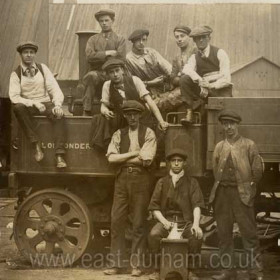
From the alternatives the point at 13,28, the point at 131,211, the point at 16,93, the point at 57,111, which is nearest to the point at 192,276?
the point at 131,211

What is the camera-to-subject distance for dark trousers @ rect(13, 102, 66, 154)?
8.27m

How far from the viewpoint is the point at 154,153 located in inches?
319

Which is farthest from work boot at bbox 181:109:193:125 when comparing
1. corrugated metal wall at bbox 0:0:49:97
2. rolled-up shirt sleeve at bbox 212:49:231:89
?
corrugated metal wall at bbox 0:0:49:97

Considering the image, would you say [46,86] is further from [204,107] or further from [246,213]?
[246,213]

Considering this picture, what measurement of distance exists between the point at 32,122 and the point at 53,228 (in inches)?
53.1

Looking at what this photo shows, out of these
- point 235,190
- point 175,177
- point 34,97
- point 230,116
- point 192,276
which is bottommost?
point 192,276

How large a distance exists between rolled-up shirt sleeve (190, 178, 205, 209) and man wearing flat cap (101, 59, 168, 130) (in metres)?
0.95

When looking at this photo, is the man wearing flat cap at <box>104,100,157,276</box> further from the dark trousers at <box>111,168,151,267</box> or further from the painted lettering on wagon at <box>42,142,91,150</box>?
the painted lettering on wagon at <box>42,142,91,150</box>

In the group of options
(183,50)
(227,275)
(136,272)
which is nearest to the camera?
(227,275)

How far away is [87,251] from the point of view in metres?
8.66

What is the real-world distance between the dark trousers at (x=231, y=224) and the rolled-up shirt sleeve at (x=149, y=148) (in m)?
0.90

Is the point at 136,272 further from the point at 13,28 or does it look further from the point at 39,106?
the point at 13,28

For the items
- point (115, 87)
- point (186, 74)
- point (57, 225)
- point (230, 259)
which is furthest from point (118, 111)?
point (230, 259)

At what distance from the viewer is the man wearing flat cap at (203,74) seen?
806 cm
